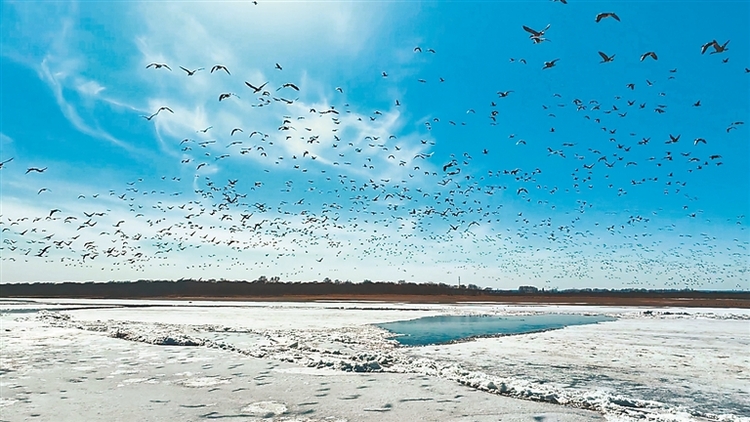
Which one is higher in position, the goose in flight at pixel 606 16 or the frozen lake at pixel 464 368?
the goose in flight at pixel 606 16

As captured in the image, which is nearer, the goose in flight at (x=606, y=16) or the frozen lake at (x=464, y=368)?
the frozen lake at (x=464, y=368)

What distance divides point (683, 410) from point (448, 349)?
7597mm

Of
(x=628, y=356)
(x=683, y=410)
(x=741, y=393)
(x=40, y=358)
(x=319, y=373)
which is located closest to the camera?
(x=683, y=410)

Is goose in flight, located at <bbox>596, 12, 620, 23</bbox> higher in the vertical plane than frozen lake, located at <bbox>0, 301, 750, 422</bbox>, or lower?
higher

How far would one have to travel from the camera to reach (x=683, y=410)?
26.3 feet

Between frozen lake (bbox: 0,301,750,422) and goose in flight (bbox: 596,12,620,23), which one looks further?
goose in flight (bbox: 596,12,620,23)

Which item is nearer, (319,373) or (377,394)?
(377,394)

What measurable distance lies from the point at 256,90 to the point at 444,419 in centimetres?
1036

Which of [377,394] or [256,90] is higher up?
[256,90]

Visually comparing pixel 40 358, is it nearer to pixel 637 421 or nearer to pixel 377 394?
pixel 377 394

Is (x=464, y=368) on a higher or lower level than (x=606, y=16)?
lower

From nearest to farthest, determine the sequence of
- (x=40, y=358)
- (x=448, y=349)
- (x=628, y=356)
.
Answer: (x=40, y=358) < (x=628, y=356) < (x=448, y=349)

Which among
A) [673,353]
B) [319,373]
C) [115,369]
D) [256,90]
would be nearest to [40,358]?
[115,369]

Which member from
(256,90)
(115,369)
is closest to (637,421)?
(115,369)
